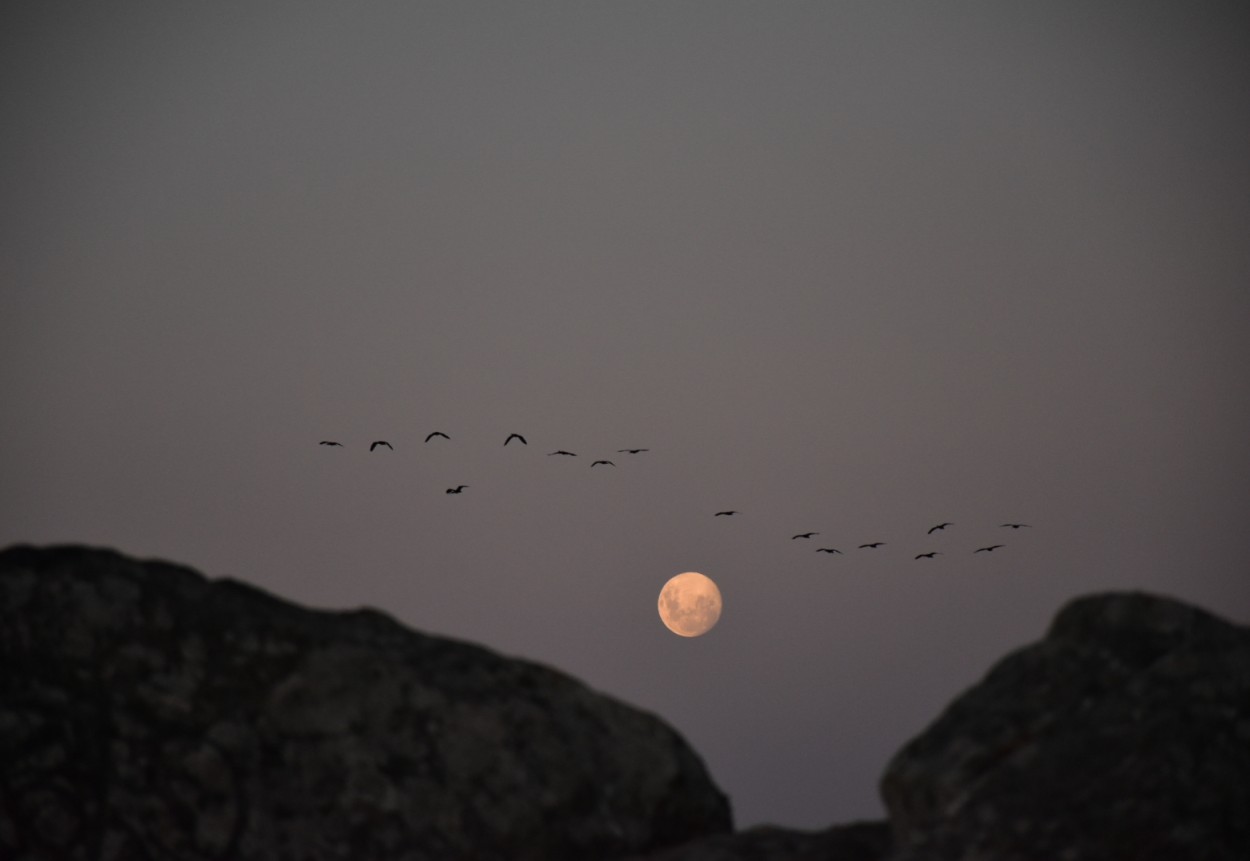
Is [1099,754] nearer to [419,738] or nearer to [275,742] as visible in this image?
Answer: [419,738]

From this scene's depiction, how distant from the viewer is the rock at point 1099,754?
345 inches

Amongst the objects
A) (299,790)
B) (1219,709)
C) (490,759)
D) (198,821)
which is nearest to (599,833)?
(490,759)

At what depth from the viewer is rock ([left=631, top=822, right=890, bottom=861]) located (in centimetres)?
1048

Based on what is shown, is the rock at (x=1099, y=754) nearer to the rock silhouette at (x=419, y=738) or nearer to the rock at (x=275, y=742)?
the rock silhouette at (x=419, y=738)

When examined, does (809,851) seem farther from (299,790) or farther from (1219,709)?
(299,790)

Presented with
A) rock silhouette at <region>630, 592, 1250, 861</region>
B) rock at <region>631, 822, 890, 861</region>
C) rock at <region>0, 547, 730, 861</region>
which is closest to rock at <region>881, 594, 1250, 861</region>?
rock silhouette at <region>630, 592, 1250, 861</region>

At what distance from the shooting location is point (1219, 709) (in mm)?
9125

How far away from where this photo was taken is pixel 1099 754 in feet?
30.0

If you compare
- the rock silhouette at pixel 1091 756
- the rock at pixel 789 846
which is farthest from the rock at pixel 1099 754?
the rock at pixel 789 846

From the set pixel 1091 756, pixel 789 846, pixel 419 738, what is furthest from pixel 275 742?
pixel 1091 756

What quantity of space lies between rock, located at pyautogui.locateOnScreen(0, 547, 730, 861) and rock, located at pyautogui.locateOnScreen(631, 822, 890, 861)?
632 mm

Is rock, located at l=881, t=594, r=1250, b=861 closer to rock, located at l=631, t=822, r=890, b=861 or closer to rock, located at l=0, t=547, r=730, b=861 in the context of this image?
rock, located at l=631, t=822, r=890, b=861

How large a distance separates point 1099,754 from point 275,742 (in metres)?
6.10

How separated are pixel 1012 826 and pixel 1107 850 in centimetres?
59
